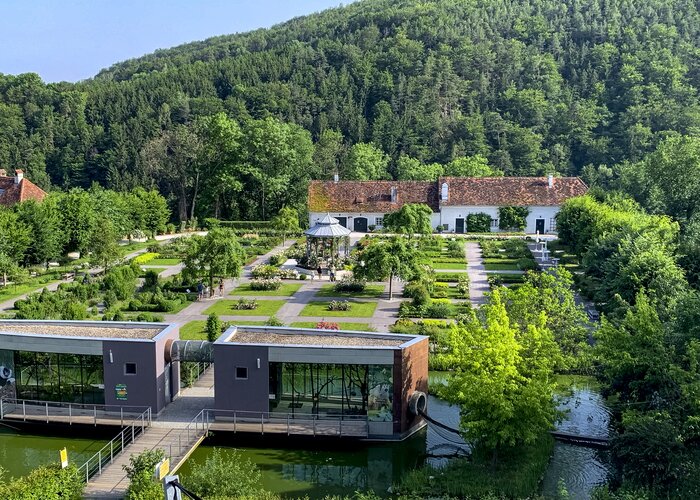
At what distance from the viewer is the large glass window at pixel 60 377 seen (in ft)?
82.9

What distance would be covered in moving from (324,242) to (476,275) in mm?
10579

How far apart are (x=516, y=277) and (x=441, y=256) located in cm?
992

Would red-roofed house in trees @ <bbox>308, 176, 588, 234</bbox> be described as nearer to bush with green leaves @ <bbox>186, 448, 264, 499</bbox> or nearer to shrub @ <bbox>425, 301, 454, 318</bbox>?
shrub @ <bbox>425, 301, 454, 318</bbox>

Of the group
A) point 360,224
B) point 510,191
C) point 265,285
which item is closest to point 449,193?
point 510,191

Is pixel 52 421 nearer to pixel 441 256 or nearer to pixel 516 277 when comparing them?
pixel 516 277

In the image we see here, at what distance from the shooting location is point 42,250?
51.7 meters

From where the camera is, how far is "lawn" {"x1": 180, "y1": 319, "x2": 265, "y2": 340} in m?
35.2

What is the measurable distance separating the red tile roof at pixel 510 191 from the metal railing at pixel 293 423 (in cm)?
5017

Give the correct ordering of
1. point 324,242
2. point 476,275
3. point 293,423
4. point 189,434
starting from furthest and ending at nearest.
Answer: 1. point 324,242
2. point 476,275
3. point 293,423
4. point 189,434

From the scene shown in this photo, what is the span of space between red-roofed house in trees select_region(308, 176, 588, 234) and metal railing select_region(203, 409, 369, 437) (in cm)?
4911

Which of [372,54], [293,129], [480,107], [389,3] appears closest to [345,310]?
[293,129]

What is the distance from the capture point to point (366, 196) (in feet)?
244

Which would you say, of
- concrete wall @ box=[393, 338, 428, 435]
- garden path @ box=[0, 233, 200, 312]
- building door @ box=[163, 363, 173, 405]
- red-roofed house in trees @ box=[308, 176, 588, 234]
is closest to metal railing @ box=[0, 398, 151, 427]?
building door @ box=[163, 363, 173, 405]

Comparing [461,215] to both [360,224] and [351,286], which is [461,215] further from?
[351,286]
